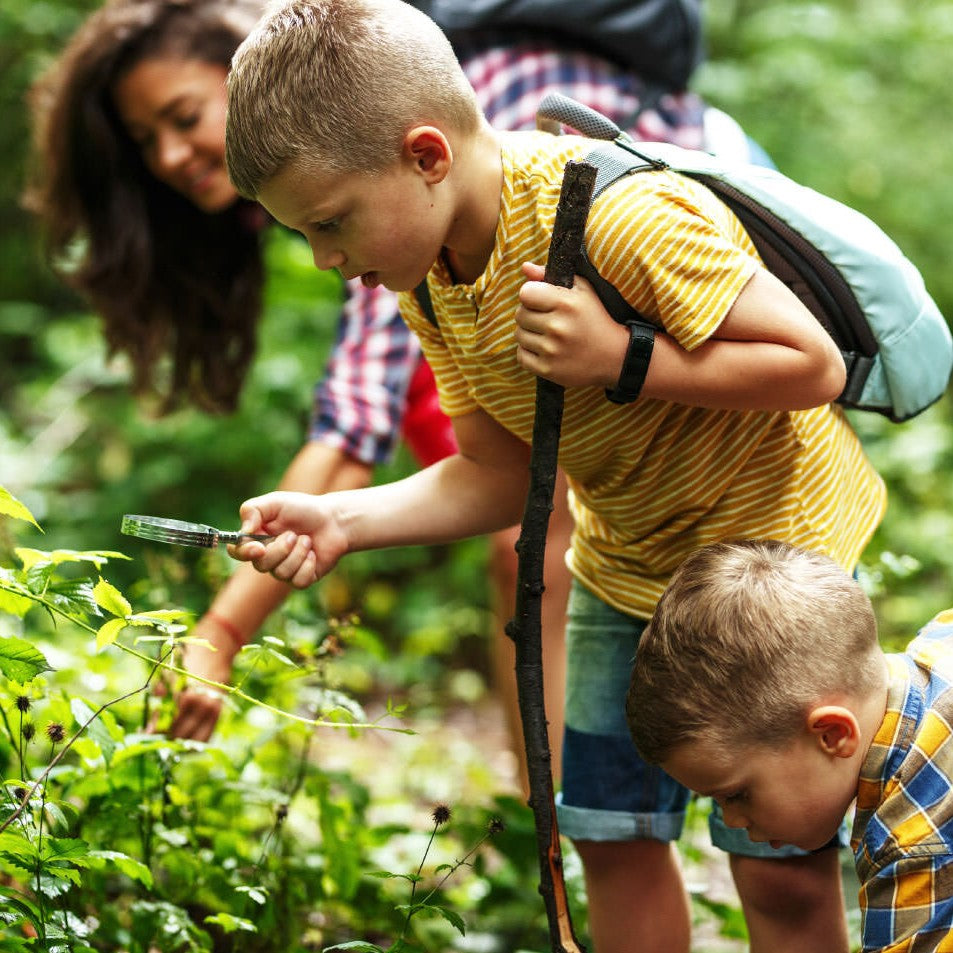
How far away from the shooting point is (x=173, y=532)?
1822mm

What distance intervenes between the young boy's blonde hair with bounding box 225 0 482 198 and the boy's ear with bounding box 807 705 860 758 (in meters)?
0.98

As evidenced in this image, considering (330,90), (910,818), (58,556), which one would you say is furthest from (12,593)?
(910,818)

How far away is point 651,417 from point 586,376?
268 mm

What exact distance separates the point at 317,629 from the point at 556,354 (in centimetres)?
126

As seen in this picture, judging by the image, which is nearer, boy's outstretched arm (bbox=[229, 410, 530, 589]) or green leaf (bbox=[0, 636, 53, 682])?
green leaf (bbox=[0, 636, 53, 682])

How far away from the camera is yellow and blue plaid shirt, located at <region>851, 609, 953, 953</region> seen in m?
1.63

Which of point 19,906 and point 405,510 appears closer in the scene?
point 19,906

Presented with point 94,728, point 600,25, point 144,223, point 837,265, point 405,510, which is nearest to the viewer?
point 837,265

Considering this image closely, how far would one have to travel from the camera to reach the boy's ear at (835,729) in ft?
5.54

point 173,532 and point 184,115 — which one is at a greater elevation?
point 184,115

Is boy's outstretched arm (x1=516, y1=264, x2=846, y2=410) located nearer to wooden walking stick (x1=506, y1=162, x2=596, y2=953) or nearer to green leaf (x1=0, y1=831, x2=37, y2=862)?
wooden walking stick (x1=506, y1=162, x2=596, y2=953)

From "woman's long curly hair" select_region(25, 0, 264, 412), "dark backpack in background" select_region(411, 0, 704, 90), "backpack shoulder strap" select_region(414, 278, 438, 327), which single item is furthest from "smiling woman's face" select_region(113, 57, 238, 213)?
"backpack shoulder strap" select_region(414, 278, 438, 327)

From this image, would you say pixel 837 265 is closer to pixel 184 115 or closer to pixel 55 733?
pixel 55 733

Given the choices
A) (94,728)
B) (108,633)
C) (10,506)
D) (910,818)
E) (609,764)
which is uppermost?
(10,506)
